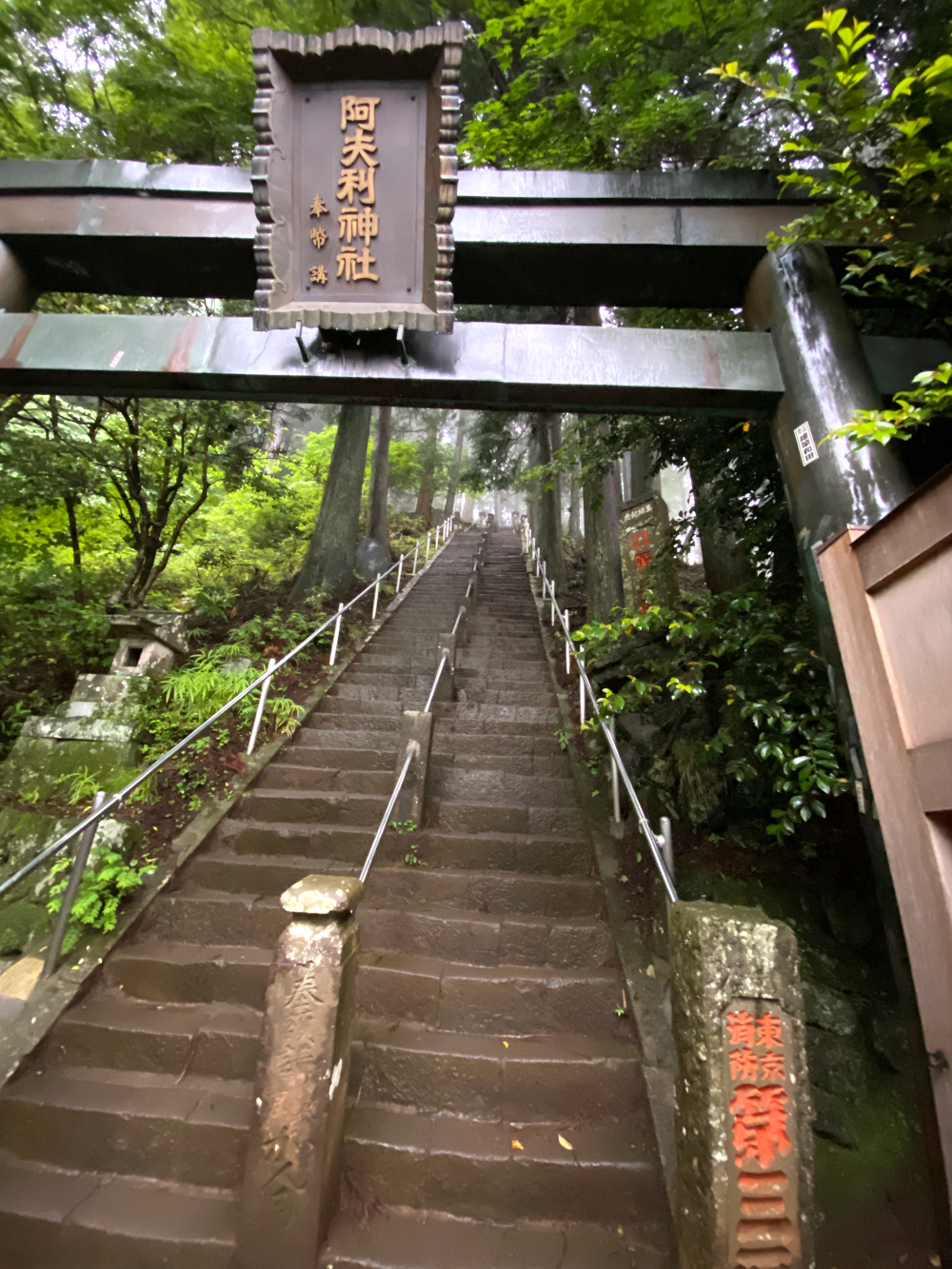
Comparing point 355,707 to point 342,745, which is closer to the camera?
point 342,745

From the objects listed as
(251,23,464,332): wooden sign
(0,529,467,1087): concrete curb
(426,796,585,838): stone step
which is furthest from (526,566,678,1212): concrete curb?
(251,23,464,332): wooden sign

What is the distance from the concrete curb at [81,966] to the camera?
3071 millimetres

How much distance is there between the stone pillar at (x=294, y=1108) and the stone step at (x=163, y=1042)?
0.85 meters

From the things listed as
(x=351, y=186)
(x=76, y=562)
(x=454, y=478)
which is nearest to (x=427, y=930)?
(x=351, y=186)

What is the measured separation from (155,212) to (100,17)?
10.5 ft

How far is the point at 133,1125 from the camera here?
278 cm

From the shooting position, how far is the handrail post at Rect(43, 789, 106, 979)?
3.43 meters

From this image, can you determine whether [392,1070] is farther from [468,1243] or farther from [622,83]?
[622,83]

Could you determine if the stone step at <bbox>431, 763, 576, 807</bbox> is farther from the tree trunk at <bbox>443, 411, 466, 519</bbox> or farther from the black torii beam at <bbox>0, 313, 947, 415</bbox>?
the tree trunk at <bbox>443, 411, 466, 519</bbox>

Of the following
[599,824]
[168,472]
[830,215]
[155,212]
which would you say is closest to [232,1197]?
[599,824]

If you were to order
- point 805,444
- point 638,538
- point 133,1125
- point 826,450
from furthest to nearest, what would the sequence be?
point 638,538, point 805,444, point 826,450, point 133,1125

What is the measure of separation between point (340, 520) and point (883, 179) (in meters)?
8.77

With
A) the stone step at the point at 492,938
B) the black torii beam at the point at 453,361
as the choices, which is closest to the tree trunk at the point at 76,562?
the black torii beam at the point at 453,361

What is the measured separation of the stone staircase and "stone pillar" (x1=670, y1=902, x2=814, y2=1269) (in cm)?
68
